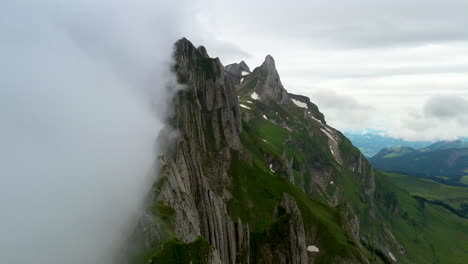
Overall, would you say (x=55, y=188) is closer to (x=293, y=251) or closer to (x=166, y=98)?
(x=166, y=98)

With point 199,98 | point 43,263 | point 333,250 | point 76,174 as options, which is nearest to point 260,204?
point 333,250

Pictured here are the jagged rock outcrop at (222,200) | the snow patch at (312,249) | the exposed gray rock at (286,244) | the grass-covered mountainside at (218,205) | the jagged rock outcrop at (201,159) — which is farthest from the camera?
the snow patch at (312,249)

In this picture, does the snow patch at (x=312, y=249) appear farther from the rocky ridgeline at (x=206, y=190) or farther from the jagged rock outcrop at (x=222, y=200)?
the rocky ridgeline at (x=206, y=190)

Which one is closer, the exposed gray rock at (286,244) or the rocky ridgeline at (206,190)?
the rocky ridgeline at (206,190)

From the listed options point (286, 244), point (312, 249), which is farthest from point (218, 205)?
point (312, 249)

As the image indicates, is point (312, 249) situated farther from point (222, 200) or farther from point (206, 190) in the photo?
point (206, 190)

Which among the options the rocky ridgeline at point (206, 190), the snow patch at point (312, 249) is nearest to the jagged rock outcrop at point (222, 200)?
the rocky ridgeline at point (206, 190)

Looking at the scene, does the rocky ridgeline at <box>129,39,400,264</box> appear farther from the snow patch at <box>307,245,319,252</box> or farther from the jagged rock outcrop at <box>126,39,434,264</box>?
the snow patch at <box>307,245,319,252</box>

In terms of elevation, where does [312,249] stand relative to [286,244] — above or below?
below

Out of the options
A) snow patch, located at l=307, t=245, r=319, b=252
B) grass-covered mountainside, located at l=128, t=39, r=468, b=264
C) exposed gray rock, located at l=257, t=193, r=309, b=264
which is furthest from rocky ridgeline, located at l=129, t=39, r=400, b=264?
snow patch, located at l=307, t=245, r=319, b=252

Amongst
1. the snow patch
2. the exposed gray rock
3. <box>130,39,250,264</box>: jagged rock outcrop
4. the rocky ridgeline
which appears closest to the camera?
the rocky ridgeline

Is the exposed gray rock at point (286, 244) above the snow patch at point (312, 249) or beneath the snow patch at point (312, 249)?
above
